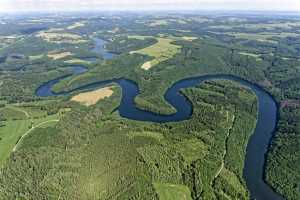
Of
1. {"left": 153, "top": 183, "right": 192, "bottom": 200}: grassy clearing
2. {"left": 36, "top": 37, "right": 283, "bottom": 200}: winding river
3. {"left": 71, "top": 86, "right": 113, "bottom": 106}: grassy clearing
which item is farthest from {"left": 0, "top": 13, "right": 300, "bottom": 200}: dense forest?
{"left": 71, "top": 86, "right": 113, "bottom": 106}: grassy clearing

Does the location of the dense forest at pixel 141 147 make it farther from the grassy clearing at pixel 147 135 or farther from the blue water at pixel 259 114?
the blue water at pixel 259 114

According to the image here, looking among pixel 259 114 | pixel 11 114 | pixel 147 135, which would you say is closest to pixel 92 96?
pixel 11 114

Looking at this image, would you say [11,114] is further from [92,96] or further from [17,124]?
[92,96]

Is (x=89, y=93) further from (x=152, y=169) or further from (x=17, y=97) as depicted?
(x=152, y=169)

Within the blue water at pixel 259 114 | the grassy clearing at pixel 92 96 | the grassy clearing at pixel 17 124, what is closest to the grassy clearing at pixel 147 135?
the blue water at pixel 259 114

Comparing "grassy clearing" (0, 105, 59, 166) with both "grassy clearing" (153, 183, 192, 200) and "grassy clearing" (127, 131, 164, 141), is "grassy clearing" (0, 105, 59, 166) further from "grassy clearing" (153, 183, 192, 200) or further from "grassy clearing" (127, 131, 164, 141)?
"grassy clearing" (153, 183, 192, 200)

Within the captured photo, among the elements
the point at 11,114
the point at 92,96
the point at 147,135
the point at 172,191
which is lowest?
the point at 11,114

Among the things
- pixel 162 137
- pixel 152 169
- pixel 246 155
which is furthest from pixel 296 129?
pixel 152 169
